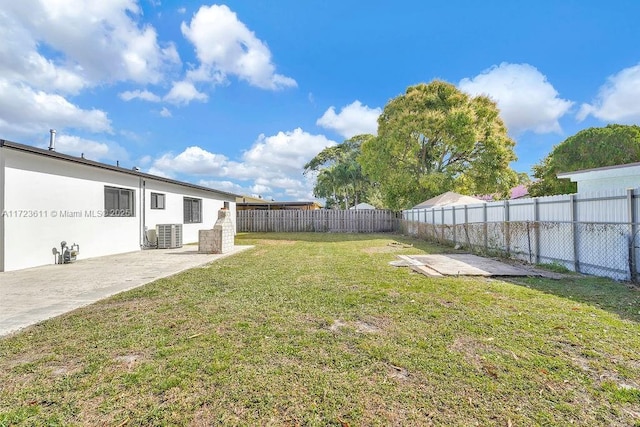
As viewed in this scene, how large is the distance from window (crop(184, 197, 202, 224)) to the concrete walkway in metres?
5.73

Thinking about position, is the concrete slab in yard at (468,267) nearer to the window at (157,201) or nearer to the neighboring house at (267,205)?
the window at (157,201)

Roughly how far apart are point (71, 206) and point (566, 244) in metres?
12.5

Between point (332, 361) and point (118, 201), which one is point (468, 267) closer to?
point (332, 361)

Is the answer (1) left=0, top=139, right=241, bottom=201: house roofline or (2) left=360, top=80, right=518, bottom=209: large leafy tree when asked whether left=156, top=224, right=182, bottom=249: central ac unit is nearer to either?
(1) left=0, top=139, right=241, bottom=201: house roofline

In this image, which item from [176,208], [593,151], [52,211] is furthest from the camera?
[593,151]

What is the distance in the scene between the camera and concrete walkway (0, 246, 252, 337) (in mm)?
3912

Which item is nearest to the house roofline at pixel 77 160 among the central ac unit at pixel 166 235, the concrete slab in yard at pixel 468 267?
the central ac unit at pixel 166 235

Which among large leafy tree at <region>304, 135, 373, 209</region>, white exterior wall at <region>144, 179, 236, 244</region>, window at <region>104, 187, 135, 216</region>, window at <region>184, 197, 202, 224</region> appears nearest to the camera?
window at <region>104, 187, 135, 216</region>

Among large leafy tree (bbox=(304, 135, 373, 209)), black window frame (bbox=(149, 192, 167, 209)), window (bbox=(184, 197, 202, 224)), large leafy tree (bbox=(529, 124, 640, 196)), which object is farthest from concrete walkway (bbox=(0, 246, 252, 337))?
large leafy tree (bbox=(304, 135, 373, 209))

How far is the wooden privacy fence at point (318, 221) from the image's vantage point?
22016mm

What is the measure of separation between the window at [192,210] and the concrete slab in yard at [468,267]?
1084cm

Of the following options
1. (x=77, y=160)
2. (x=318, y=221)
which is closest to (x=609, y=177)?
(x=318, y=221)

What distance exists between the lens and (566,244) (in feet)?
21.7

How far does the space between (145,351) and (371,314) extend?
7.93 ft
